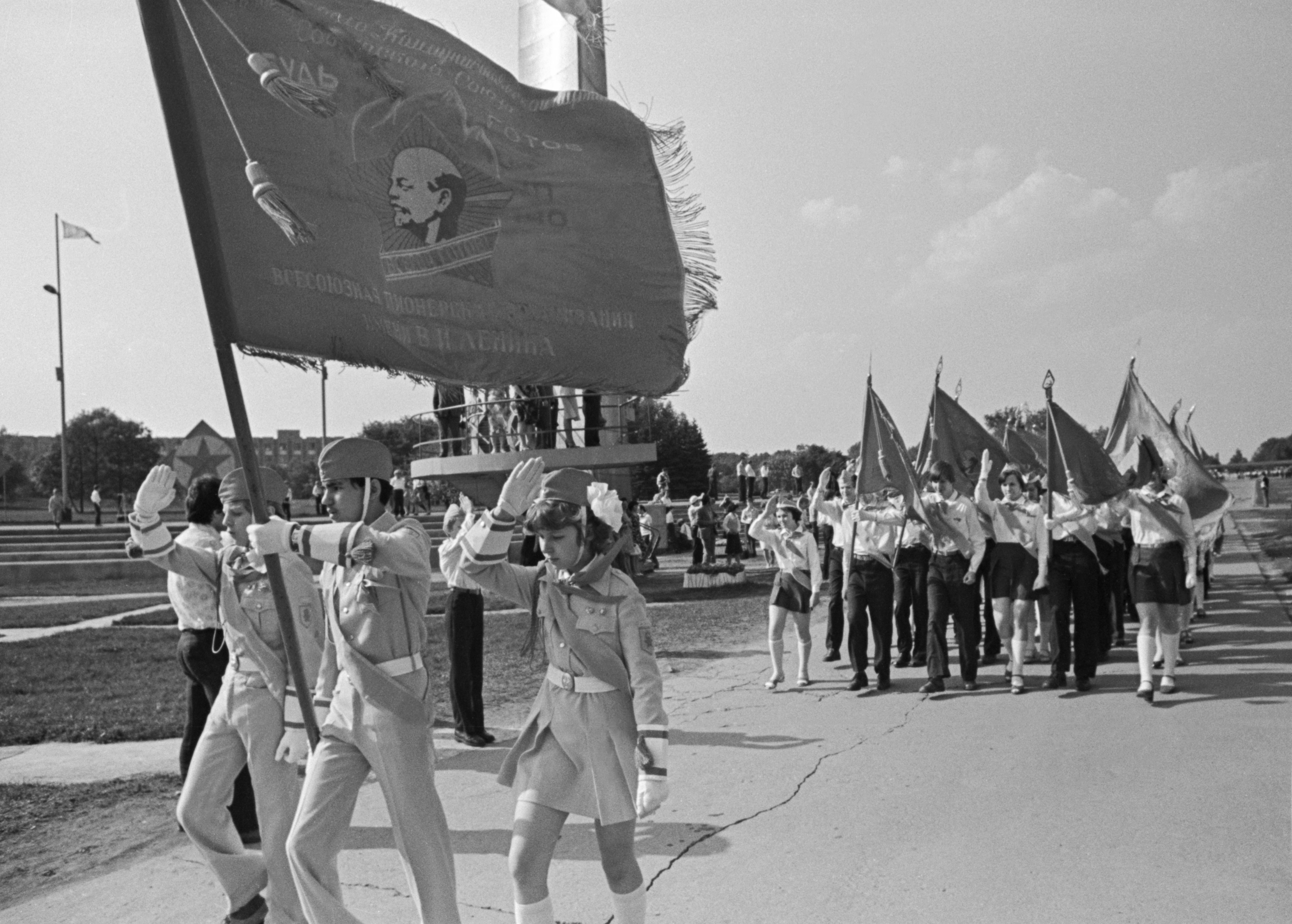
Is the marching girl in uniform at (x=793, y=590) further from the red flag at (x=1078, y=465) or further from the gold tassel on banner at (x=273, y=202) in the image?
the gold tassel on banner at (x=273, y=202)

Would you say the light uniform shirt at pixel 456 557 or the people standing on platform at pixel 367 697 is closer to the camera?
the people standing on platform at pixel 367 697

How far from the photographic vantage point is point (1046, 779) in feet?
22.0

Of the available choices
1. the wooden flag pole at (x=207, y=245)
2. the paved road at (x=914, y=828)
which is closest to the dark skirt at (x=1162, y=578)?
the paved road at (x=914, y=828)

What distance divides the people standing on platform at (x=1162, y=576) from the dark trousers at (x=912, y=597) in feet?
6.03

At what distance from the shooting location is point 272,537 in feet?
12.3

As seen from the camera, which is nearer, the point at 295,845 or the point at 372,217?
the point at 295,845

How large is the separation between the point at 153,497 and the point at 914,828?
162 inches

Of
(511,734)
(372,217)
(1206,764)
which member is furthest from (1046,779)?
(372,217)

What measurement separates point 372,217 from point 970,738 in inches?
220

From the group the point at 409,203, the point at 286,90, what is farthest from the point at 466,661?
the point at 286,90

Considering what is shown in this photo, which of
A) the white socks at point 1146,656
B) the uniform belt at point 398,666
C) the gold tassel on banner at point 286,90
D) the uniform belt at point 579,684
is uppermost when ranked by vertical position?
the gold tassel on banner at point 286,90

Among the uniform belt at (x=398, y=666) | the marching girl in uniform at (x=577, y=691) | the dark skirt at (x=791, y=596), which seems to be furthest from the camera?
the dark skirt at (x=791, y=596)

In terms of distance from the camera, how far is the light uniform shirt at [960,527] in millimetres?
10344

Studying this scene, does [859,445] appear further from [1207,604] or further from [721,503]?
[721,503]
